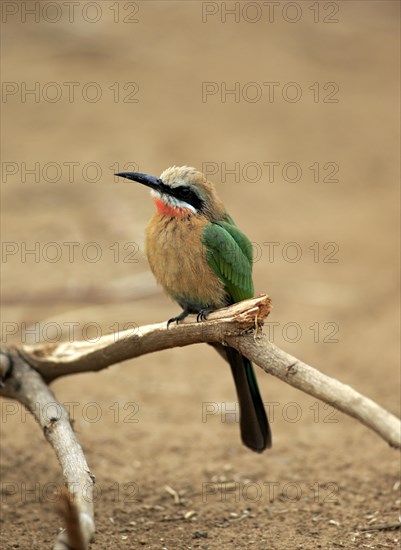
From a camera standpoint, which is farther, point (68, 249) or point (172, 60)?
point (172, 60)

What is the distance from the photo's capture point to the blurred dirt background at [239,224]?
4035 millimetres

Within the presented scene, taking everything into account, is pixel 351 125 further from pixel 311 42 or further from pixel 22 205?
pixel 22 205

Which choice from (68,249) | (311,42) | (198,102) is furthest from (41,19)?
(68,249)

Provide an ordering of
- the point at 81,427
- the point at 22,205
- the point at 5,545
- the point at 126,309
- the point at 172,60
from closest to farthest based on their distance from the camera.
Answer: the point at 5,545, the point at 81,427, the point at 126,309, the point at 22,205, the point at 172,60

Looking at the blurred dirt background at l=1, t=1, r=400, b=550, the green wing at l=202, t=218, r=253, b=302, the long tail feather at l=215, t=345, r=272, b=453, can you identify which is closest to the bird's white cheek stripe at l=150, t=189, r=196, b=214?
the green wing at l=202, t=218, r=253, b=302

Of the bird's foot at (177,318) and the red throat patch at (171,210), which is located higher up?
the red throat patch at (171,210)

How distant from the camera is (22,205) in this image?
7.84 metres

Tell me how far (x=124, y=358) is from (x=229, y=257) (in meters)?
0.60

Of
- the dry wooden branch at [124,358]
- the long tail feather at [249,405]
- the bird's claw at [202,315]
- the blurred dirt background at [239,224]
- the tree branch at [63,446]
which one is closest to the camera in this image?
the tree branch at [63,446]

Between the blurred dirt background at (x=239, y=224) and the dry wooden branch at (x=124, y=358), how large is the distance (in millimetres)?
597

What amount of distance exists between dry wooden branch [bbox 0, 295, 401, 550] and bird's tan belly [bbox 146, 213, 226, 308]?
14 cm

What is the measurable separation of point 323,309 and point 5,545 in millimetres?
3671

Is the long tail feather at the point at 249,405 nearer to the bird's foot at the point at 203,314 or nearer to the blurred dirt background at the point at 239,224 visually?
the bird's foot at the point at 203,314

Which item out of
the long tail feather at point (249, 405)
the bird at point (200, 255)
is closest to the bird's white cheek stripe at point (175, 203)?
the bird at point (200, 255)
